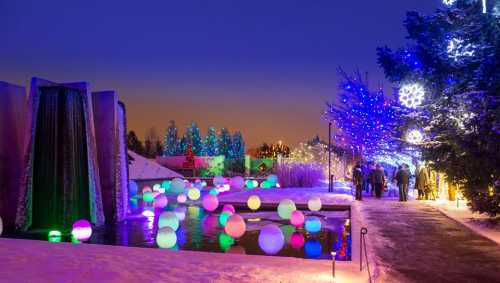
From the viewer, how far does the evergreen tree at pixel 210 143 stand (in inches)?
2814

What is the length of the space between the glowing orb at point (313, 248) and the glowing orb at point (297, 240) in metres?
0.17

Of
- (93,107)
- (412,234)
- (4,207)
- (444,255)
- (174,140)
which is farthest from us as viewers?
(174,140)

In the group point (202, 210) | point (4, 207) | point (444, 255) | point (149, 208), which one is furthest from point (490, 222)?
point (4, 207)

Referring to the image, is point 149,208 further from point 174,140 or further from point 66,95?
point 174,140

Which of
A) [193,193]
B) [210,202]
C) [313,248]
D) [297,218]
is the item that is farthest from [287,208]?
[193,193]

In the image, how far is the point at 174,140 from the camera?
71.2 metres

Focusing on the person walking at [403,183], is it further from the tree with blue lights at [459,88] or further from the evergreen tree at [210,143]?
the evergreen tree at [210,143]

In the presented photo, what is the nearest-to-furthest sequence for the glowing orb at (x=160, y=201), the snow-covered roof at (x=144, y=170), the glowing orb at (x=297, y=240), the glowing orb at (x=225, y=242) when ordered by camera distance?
1. the glowing orb at (x=225, y=242)
2. the glowing orb at (x=297, y=240)
3. the glowing orb at (x=160, y=201)
4. the snow-covered roof at (x=144, y=170)

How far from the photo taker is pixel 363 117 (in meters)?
28.4

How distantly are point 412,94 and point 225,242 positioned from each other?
720cm

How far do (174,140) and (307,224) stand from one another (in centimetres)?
5946

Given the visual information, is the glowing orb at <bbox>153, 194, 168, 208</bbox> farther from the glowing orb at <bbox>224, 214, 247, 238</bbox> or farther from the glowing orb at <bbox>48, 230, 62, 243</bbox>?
the glowing orb at <bbox>224, 214, 247, 238</bbox>

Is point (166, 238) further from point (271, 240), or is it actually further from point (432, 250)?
point (432, 250)

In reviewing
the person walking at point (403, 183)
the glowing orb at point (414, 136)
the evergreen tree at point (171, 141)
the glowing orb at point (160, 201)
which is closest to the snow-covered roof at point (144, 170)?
the glowing orb at point (160, 201)
